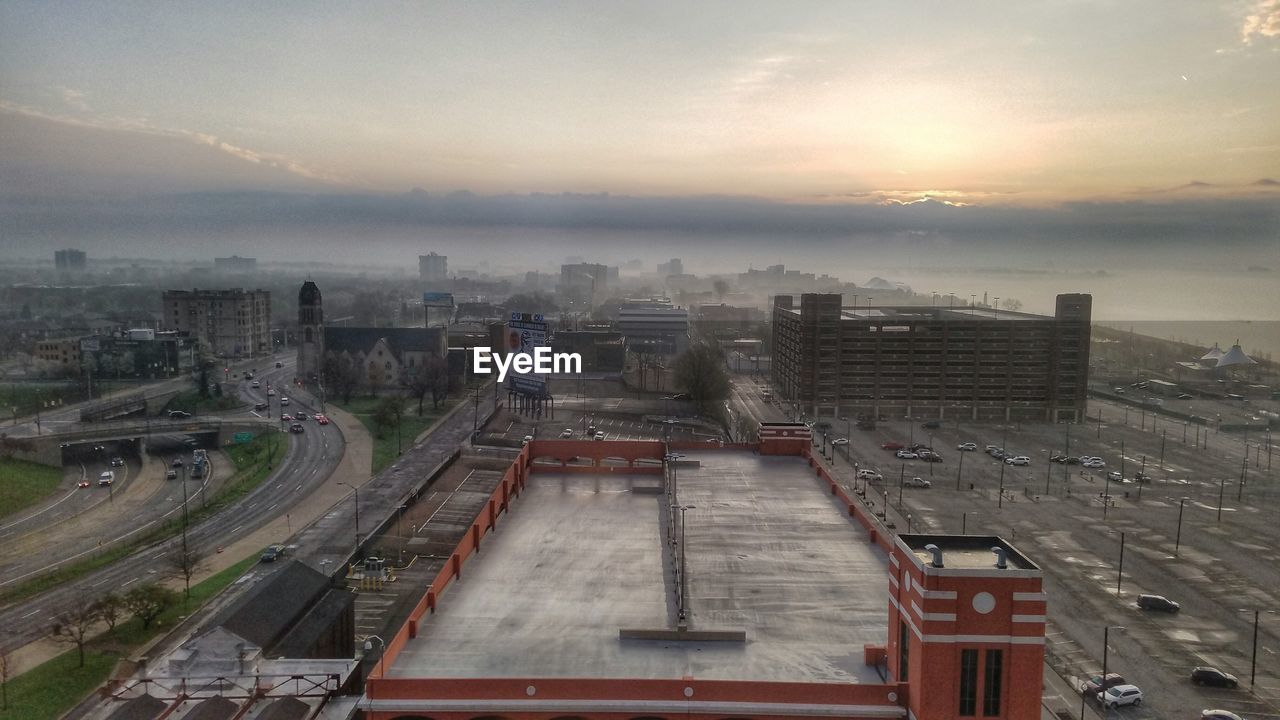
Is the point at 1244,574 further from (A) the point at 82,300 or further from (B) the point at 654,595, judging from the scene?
(A) the point at 82,300

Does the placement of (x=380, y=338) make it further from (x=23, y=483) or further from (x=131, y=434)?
(x=23, y=483)

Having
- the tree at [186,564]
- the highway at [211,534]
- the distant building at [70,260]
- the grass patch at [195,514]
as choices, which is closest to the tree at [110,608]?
the highway at [211,534]

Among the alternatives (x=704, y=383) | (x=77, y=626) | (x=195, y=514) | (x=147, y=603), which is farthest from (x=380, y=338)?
(x=77, y=626)

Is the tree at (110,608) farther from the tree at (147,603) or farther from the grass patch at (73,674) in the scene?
the grass patch at (73,674)

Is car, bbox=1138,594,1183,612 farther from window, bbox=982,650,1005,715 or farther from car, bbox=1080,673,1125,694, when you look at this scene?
window, bbox=982,650,1005,715

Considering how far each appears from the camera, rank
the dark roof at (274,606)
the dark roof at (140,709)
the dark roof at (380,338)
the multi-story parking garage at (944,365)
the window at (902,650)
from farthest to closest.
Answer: the dark roof at (380,338), the multi-story parking garage at (944,365), the dark roof at (274,606), the dark roof at (140,709), the window at (902,650)

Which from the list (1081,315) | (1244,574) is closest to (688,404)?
(1081,315)
